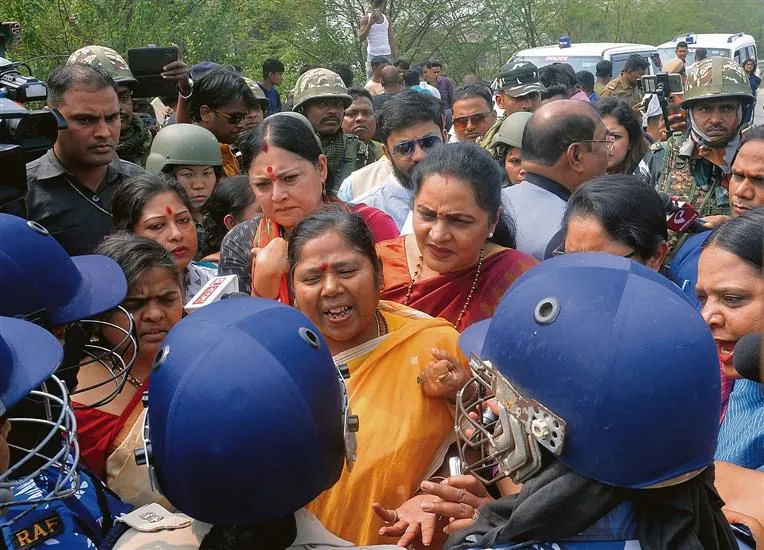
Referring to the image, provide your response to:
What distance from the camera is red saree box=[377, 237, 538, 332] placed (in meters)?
3.11

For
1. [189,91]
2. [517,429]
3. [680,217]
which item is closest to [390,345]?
[517,429]

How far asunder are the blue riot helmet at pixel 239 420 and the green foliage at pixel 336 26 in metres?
1.35

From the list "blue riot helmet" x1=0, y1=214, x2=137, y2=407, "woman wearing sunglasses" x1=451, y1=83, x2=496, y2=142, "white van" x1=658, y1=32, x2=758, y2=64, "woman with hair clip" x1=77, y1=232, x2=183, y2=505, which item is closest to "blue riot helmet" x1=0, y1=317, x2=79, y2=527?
"blue riot helmet" x1=0, y1=214, x2=137, y2=407

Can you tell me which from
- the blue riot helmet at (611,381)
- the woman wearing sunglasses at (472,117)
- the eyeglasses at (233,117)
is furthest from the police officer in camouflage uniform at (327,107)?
the blue riot helmet at (611,381)

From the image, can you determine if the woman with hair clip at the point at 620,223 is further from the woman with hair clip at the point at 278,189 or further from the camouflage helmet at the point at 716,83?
the camouflage helmet at the point at 716,83

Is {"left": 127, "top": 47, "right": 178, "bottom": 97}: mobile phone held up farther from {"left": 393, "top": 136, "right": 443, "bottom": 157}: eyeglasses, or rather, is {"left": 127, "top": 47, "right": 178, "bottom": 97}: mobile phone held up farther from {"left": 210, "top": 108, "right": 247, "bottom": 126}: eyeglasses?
{"left": 393, "top": 136, "right": 443, "bottom": 157}: eyeglasses

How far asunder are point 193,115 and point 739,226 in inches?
146

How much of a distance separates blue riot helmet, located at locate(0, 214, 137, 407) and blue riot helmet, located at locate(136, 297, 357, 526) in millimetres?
683

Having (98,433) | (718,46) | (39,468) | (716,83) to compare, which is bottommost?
(98,433)

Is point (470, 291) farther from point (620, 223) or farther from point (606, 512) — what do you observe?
point (606, 512)

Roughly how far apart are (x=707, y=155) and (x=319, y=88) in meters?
2.55

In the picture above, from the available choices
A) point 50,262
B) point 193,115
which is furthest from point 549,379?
point 193,115

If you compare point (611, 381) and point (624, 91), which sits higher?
point (611, 381)

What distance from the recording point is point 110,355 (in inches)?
103
